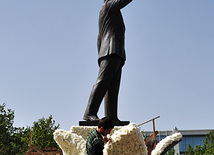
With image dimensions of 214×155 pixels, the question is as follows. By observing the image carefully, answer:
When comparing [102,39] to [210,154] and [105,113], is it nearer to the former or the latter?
[105,113]

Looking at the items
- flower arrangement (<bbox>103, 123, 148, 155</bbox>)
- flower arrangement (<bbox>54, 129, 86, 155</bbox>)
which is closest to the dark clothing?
flower arrangement (<bbox>103, 123, 148, 155</bbox>)

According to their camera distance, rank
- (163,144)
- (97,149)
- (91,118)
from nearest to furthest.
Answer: (97,149) < (163,144) < (91,118)

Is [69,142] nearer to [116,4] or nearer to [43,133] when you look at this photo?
[116,4]

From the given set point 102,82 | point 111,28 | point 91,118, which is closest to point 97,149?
point 91,118

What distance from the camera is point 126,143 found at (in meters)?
3.08

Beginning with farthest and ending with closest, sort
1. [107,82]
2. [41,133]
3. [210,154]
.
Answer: [41,133] → [210,154] → [107,82]

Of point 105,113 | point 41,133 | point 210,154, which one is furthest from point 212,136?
point 105,113

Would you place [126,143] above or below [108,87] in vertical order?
below

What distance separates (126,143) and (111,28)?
3.77 m

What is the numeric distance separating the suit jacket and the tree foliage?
17.7 meters

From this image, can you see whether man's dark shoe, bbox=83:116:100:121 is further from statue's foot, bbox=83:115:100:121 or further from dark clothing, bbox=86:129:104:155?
dark clothing, bbox=86:129:104:155

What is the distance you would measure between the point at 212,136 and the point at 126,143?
22.7m

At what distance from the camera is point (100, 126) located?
344 centimetres

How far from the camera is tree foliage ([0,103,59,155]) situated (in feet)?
76.0
